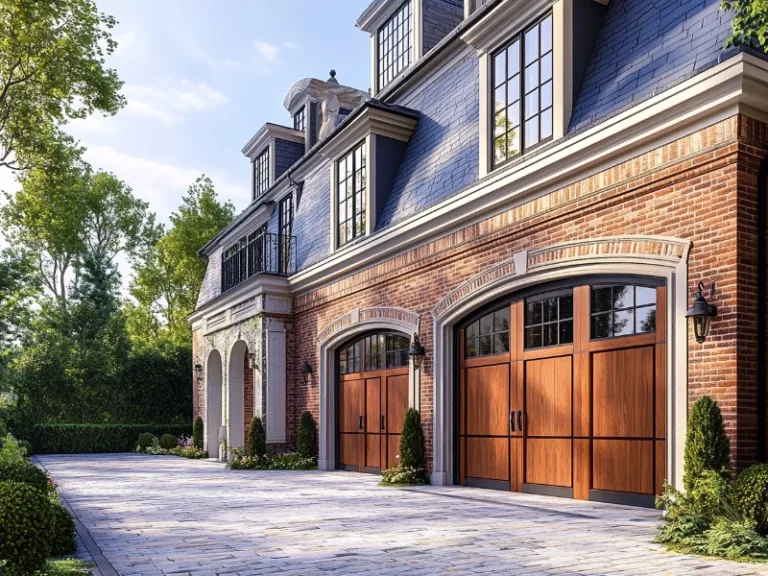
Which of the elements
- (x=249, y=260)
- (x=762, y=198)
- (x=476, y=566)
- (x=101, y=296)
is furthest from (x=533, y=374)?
(x=101, y=296)

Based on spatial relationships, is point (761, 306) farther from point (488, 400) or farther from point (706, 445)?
point (488, 400)

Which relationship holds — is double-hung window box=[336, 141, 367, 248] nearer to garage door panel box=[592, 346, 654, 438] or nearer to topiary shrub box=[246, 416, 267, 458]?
topiary shrub box=[246, 416, 267, 458]

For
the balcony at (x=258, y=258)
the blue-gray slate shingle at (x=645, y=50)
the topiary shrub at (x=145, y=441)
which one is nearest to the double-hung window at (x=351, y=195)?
the balcony at (x=258, y=258)

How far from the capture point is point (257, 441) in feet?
57.4

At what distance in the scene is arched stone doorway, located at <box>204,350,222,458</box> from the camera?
23031mm

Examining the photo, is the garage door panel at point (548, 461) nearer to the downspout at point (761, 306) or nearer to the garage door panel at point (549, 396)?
the garage door panel at point (549, 396)

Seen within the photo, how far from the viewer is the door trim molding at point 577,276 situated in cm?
796

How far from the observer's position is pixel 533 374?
416 inches

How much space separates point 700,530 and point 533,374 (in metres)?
4.16

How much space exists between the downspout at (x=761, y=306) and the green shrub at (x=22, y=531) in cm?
673

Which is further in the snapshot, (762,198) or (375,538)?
(762,198)

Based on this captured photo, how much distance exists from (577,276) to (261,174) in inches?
649

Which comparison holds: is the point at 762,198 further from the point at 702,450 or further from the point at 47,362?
the point at 47,362

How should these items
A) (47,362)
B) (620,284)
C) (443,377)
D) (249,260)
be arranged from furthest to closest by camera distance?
1. (47,362)
2. (249,260)
3. (443,377)
4. (620,284)
